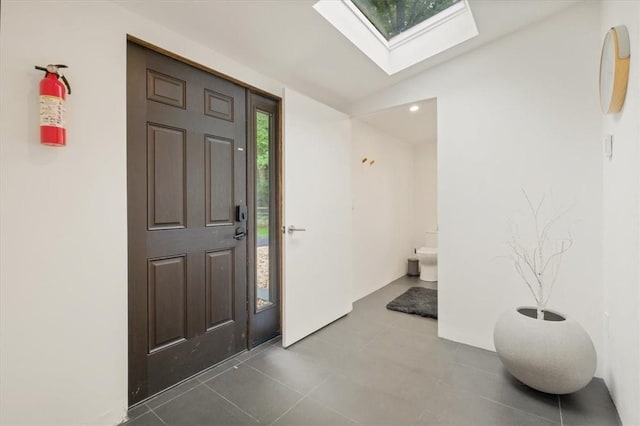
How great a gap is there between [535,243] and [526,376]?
3.05 feet

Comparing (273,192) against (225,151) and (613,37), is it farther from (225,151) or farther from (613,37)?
(613,37)

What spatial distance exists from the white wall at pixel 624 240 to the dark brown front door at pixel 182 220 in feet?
7.19

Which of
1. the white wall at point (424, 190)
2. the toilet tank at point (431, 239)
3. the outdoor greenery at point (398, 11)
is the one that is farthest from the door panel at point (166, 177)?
the white wall at point (424, 190)

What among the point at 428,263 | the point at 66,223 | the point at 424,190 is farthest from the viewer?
the point at 424,190

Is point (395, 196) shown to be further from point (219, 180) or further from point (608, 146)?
point (219, 180)

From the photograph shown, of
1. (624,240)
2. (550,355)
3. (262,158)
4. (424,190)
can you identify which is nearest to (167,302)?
(262,158)

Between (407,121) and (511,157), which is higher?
(407,121)

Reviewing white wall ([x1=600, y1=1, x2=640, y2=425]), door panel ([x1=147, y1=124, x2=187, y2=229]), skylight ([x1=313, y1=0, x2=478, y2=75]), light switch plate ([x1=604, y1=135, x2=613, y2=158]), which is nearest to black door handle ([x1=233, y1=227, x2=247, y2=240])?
door panel ([x1=147, y1=124, x2=187, y2=229])

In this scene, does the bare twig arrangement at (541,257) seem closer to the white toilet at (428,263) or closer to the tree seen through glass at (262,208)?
the white toilet at (428,263)

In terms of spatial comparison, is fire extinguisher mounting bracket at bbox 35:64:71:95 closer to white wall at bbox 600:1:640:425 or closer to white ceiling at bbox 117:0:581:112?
white ceiling at bbox 117:0:581:112

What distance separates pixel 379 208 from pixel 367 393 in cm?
255

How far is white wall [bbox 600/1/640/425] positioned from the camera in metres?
1.27

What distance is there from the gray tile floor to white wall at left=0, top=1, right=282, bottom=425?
404 mm

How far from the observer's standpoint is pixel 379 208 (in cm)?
393
